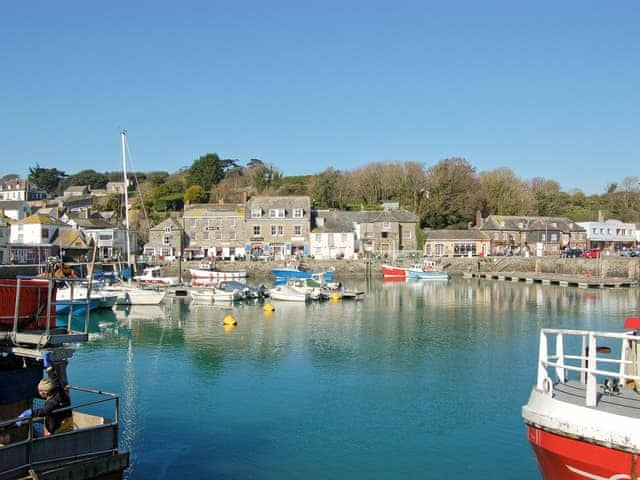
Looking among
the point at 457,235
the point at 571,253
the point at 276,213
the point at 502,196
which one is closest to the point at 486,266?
the point at 457,235

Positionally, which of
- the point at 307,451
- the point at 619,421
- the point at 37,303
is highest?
the point at 37,303

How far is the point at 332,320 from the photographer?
39.6 meters

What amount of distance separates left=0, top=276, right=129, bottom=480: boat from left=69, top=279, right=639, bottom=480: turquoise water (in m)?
3.88

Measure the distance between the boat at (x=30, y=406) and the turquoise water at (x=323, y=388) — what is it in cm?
388

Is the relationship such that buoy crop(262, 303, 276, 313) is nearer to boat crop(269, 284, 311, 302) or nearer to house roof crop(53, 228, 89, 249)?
boat crop(269, 284, 311, 302)

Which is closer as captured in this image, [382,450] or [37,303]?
[37,303]

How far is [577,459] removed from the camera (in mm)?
9930

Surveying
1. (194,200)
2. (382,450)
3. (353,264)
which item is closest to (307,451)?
(382,450)

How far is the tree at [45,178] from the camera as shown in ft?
481

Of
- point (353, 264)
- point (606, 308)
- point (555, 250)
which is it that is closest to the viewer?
point (606, 308)

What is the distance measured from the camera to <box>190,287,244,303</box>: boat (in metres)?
49.3

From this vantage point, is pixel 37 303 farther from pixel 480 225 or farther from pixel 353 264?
pixel 480 225

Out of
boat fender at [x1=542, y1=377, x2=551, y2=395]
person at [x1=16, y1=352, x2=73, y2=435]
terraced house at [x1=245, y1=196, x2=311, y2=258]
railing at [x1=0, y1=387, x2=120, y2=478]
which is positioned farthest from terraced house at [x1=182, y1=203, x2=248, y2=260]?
boat fender at [x1=542, y1=377, x2=551, y2=395]

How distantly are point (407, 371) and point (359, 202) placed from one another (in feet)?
265
